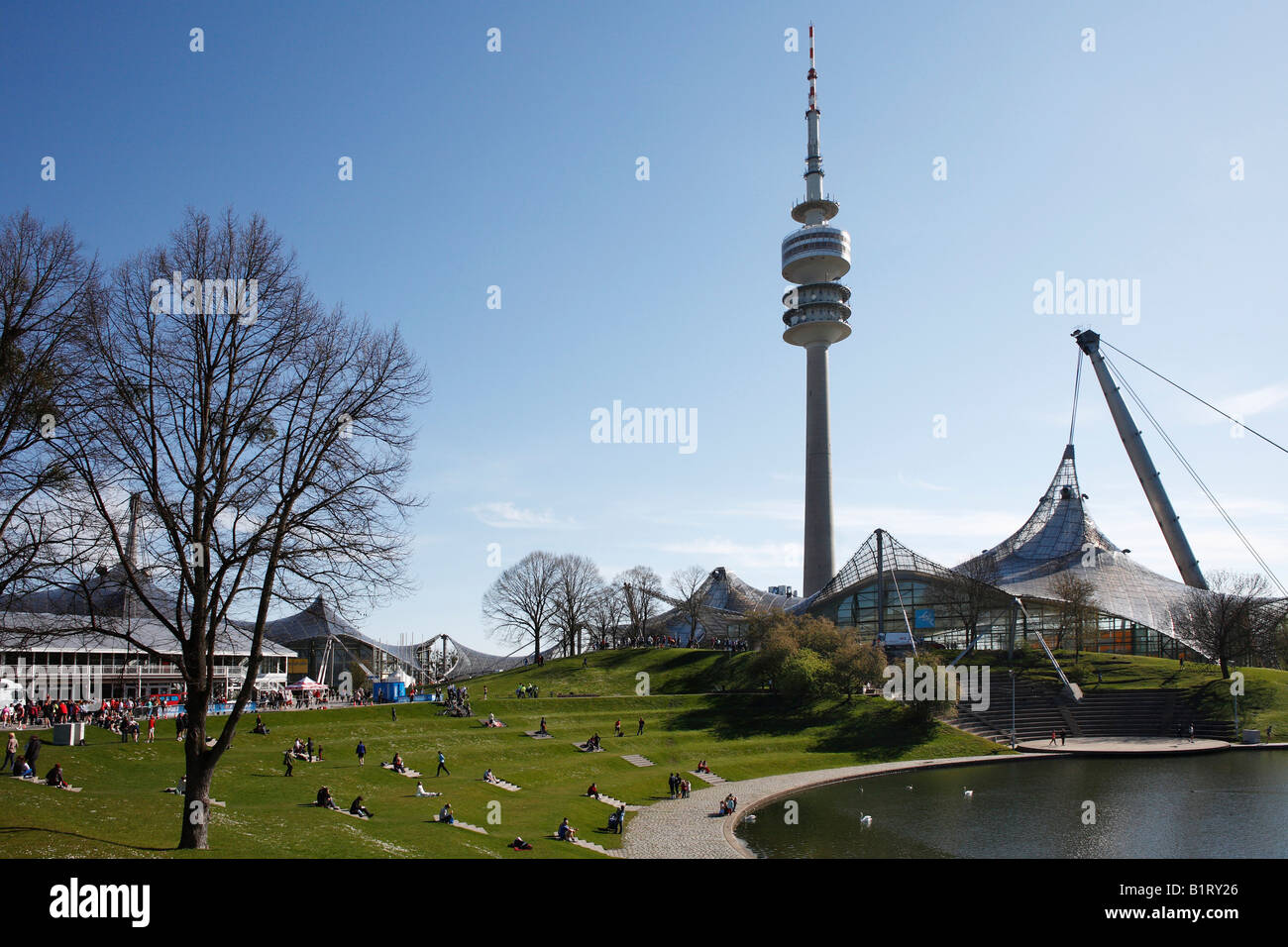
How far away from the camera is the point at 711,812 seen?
1313 inches

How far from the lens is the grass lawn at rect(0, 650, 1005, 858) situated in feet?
70.9

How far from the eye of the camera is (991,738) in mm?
52250

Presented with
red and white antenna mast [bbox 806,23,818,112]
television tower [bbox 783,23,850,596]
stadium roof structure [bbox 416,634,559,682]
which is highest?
red and white antenna mast [bbox 806,23,818,112]

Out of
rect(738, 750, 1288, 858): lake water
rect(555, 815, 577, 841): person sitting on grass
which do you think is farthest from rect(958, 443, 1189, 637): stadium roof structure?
rect(555, 815, 577, 841): person sitting on grass

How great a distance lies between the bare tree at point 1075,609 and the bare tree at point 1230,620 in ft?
25.2

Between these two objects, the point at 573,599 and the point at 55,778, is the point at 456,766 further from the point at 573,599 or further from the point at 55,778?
the point at 573,599

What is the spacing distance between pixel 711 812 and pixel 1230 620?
53.0 m

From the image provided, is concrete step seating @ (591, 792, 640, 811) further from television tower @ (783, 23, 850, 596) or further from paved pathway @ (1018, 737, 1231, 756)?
television tower @ (783, 23, 850, 596)

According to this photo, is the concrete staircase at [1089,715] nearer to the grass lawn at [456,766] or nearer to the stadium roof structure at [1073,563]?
the grass lawn at [456,766]

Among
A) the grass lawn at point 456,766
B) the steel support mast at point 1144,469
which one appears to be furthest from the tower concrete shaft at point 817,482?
the grass lawn at point 456,766

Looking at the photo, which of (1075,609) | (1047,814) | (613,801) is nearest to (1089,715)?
(1075,609)

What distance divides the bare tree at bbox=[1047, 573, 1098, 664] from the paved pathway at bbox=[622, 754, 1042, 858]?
32.0m
